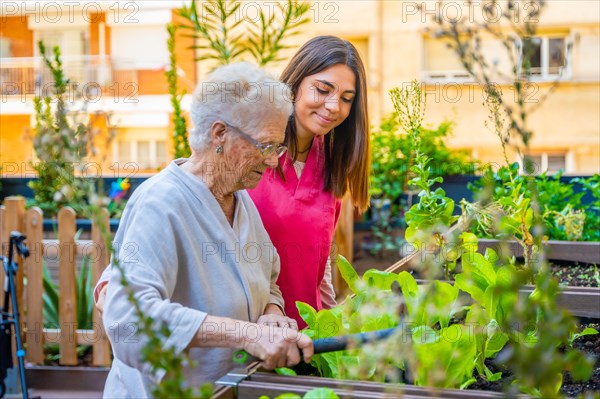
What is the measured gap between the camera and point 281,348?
1201mm

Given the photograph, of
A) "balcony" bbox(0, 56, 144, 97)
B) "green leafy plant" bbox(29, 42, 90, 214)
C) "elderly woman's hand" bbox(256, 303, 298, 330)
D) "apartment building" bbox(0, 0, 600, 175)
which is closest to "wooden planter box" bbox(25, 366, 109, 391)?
"green leafy plant" bbox(29, 42, 90, 214)

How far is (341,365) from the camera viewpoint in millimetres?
1209

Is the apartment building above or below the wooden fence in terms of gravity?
above

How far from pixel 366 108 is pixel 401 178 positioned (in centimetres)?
279

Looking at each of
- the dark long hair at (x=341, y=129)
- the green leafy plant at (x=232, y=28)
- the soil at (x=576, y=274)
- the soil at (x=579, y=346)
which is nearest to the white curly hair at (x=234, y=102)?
the dark long hair at (x=341, y=129)

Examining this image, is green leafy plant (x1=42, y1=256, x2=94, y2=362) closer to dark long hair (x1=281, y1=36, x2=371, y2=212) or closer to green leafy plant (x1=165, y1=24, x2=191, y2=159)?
green leafy plant (x1=165, y1=24, x2=191, y2=159)

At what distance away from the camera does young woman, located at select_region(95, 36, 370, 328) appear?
191cm

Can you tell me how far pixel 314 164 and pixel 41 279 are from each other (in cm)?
273

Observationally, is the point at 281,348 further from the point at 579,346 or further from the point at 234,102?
the point at 579,346

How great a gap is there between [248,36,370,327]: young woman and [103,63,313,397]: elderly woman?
32 cm

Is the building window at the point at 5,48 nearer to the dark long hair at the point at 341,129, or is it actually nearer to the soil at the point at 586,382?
the dark long hair at the point at 341,129

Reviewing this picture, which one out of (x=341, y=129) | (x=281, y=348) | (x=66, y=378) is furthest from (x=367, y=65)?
(x=281, y=348)

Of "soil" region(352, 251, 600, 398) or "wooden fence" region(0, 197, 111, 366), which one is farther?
"wooden fence" region(0, 197, 111, 366)

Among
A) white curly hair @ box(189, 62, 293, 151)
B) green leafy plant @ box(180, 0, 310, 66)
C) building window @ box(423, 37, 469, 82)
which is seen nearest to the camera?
white curly hair @ box(189, 62, 293, 151)
